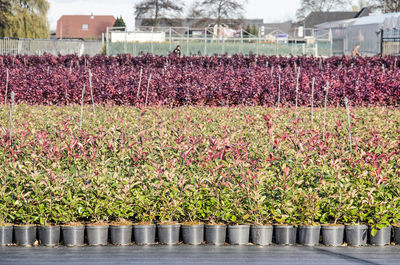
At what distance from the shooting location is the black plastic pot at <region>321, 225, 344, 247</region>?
18.5 ft

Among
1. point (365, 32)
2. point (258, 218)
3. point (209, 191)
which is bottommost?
point (258, 218)

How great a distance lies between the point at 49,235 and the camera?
219 inches

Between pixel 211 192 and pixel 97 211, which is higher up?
pixel 211 192

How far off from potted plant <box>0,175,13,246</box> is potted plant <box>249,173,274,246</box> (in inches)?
88.6

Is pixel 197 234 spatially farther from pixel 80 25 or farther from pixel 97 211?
pixel 80 25

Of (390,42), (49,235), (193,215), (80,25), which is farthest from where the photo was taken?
(80,25)

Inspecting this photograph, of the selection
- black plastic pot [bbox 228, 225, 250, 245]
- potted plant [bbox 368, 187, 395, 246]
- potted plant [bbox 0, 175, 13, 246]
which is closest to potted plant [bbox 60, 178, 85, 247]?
potted plant [bbox 0, 175, 13, 246]

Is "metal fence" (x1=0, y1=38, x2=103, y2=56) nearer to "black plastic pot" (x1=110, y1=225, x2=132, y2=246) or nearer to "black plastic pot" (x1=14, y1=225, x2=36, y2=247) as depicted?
"black plastic pot" (x1=14, y1=225, x2=36, y2=247)

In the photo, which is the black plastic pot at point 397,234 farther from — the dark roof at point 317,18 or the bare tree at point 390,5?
the dark roof at point 317,18

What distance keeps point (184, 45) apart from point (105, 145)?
93.6 ft

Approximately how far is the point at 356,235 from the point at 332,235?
8.9 inches

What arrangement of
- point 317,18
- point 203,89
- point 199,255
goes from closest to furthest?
1. point 199,255
2. point 203,89
3. point 317,18

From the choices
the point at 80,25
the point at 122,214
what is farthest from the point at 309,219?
the point at 80,25

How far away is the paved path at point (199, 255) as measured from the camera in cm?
513
